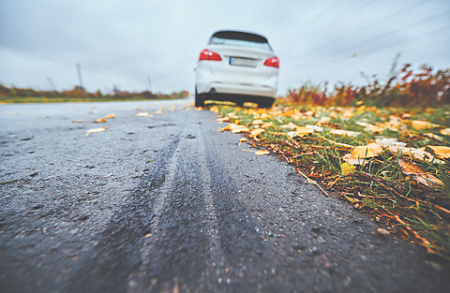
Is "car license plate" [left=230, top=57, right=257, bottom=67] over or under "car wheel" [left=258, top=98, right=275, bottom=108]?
over

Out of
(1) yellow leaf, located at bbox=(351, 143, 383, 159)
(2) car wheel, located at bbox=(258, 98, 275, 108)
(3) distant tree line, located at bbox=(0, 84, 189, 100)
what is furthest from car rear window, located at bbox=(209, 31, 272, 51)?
(3) distant tree line, located at bbox=(0, 84, 189, 100)

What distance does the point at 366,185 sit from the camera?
2.59 feet

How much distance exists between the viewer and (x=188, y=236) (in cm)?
55

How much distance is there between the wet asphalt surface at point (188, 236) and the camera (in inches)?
16.4

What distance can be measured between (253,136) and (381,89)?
5.48m

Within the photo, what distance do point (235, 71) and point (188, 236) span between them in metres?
3.29

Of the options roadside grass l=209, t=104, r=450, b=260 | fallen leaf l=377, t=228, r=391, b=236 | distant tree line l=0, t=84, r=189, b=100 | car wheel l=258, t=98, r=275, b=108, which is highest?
distant tree line l=0, t=84, r=189, b=100

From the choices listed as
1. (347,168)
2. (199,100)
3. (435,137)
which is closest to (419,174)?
(347,168)

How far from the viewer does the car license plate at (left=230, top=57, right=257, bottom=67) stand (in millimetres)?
3262

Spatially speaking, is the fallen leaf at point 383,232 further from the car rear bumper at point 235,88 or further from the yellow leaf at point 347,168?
the car rear bumper at point 235,88

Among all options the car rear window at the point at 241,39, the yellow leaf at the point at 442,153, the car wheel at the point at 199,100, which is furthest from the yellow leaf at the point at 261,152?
the car rear window at the point at 241,39

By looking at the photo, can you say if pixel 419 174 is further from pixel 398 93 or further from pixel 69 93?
pixel 69 93

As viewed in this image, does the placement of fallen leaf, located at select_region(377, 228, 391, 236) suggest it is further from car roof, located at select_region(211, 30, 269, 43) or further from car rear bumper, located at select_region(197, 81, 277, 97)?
car roof, located at select_region(211, 30, 269, 43)

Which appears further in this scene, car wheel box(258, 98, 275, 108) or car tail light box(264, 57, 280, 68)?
car wheel box(258, 98, 275, 108)
